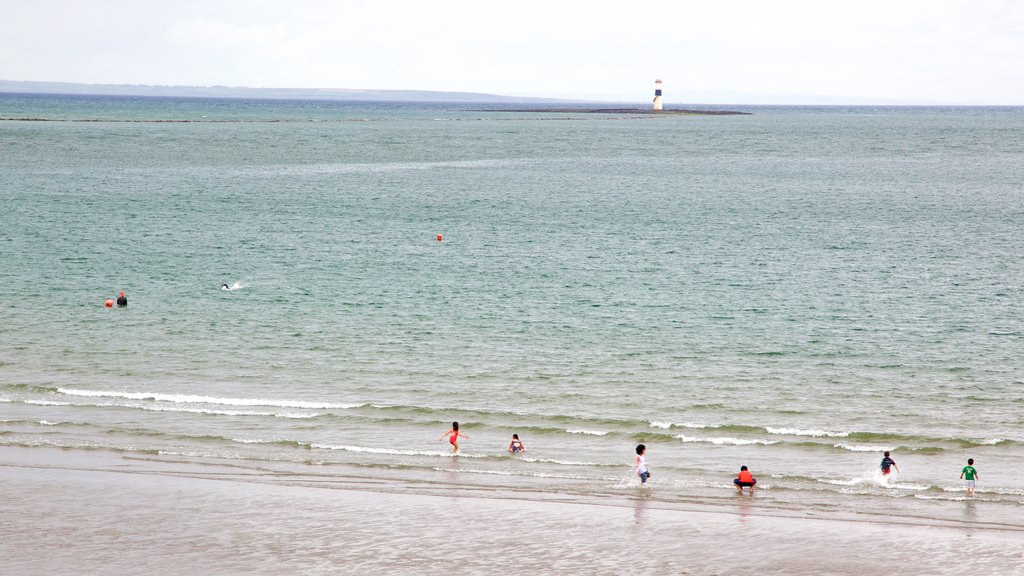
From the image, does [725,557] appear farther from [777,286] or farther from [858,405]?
[777,286]

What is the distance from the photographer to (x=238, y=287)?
174 ft

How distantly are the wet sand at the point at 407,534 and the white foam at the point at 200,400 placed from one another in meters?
6.87

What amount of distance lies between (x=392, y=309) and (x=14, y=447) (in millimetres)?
21464

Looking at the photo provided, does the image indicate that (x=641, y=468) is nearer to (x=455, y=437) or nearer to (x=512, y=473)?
(x=512, y=473)

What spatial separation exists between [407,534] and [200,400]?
1409 cm

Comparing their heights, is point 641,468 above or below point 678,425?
below

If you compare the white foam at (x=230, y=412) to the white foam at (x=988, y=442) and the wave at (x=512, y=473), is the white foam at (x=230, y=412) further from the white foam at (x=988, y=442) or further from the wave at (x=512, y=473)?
the white foam at (x=988, y=442)

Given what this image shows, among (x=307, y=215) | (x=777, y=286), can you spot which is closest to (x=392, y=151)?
(x=307, y=215)

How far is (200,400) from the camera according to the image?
1340 inches

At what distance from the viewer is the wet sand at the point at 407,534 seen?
68.1 ft

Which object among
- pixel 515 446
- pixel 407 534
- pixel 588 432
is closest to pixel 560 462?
pixel 515 446

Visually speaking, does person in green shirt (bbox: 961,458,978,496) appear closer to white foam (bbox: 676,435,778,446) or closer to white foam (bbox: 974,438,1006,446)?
white foam (bbox: 974,438,1006,446)

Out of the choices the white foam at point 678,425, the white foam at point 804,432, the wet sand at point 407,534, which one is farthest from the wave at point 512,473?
the white foam at point 804,432

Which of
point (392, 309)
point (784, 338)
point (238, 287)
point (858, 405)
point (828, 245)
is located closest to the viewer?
point (858, 405)
